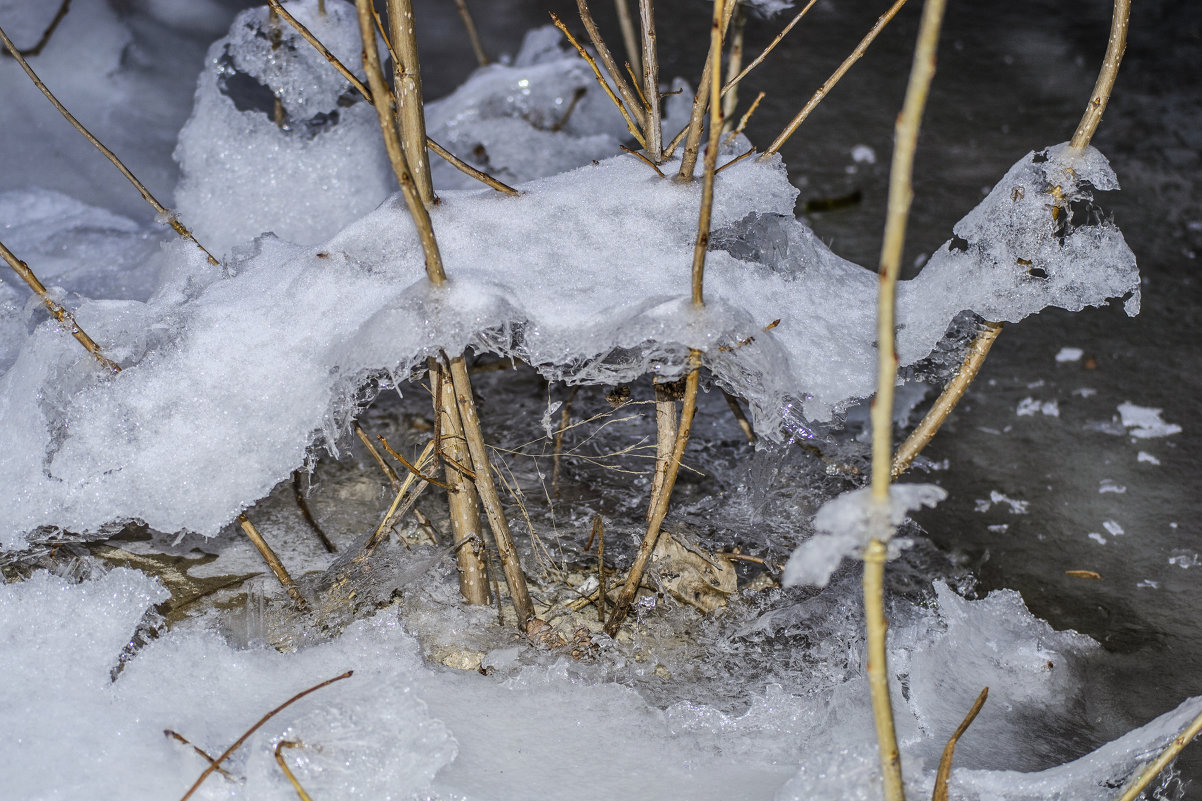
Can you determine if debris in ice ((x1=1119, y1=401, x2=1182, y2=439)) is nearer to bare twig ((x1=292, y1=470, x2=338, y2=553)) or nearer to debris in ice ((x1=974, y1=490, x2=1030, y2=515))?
debris in ice ((x1=974, y1=490, x2=1030, y2=515))

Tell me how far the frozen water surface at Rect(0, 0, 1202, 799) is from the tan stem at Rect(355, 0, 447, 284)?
92 millimetres

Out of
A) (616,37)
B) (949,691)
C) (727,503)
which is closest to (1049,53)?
(616,37)

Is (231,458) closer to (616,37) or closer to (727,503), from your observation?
(727,503)

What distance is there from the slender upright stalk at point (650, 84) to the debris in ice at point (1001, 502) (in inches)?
40.7

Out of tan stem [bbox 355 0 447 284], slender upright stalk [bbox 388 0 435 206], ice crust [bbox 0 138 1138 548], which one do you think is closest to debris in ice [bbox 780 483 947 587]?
ice crust [bbox 0 138 1138 548]

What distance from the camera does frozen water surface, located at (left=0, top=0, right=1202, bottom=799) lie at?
1.30 m

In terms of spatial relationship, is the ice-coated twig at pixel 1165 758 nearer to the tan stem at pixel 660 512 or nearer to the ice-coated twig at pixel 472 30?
the tan stem at pixel 660 512

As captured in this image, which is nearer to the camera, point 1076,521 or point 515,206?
point 515,206

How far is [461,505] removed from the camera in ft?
4.92

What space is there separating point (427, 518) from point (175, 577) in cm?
45

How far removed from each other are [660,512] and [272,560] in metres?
0.60

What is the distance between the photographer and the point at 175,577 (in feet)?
5.72

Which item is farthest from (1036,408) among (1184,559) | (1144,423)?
(1184,559)

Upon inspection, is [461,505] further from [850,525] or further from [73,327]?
[850,525]
